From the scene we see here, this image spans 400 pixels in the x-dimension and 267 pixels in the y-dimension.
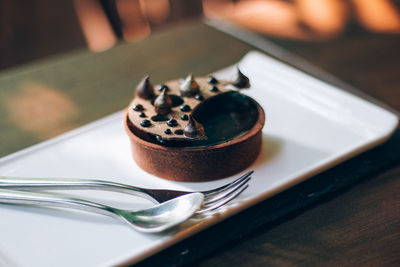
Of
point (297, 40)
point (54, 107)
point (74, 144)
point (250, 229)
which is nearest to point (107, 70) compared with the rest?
point (54, 107)

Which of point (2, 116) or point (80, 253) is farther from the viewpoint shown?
point (2, 116)

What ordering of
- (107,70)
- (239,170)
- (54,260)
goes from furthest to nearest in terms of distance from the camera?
(107,70), (239,170), (54,260)

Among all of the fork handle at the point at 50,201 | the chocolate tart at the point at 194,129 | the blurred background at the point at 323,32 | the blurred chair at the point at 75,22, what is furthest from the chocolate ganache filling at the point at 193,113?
the blurred chair at the point at 75,22

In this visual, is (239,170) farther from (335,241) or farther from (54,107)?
(54,107)

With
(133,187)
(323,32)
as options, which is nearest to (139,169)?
(133,187)

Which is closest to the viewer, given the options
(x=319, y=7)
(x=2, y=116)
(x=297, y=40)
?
(x=2, y=116)

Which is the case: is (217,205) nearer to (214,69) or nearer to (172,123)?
(172,123)

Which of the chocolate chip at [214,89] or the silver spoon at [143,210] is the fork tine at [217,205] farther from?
the chocolate chip at [214,89]

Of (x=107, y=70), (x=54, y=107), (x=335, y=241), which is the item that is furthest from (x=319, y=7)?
(x=335, y=241)
